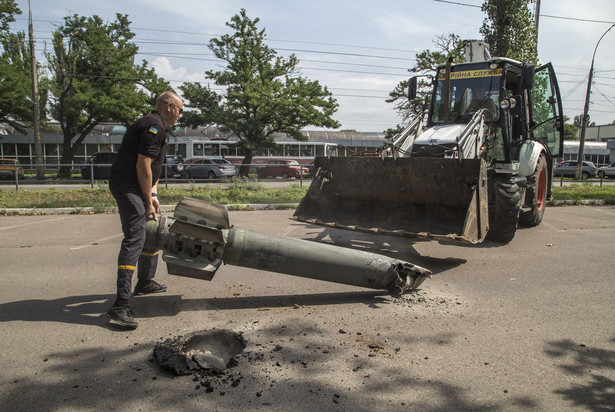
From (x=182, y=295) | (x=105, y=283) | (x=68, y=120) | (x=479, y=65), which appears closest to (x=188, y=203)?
(x=182, y=295)

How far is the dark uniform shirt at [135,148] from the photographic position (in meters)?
3.93

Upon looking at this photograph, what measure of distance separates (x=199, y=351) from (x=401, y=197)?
13.9ft

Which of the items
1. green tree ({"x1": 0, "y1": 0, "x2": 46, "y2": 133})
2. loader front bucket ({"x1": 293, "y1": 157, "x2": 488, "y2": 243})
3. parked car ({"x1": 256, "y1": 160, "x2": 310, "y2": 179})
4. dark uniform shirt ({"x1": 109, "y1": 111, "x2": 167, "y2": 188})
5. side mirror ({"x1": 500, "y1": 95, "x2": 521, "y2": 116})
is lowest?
parked car ({"x1": 256, "y1": 160, "x2": 310, "y2": 179})

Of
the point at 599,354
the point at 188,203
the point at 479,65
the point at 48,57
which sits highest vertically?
the point at 48,57

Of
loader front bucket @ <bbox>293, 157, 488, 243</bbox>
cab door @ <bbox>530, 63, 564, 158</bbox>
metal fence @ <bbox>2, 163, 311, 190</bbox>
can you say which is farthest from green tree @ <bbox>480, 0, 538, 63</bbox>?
loader front bucket @ <bbox>293, 157, 488, 243</bbox>

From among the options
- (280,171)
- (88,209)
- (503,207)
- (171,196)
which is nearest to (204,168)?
(280,171)

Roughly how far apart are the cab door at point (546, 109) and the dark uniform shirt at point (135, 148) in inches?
326

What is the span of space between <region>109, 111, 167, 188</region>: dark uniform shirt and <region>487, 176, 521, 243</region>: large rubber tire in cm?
512

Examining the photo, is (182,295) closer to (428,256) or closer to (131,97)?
(428,256)

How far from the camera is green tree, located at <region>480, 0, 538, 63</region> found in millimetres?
17250

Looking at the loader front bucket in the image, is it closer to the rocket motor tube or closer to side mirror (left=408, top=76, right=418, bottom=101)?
the rocket motor tube

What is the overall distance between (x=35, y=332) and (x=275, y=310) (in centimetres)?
202

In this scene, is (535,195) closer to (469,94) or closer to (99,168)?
(469,94)

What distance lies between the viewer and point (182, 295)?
4672mm
